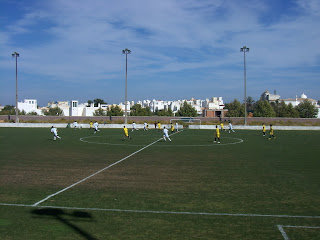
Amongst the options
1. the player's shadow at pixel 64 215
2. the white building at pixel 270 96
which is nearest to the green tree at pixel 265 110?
the white building at pixel 270 96

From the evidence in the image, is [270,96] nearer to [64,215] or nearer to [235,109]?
[235,109]

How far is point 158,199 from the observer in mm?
10555

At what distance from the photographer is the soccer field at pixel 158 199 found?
7.81 meters

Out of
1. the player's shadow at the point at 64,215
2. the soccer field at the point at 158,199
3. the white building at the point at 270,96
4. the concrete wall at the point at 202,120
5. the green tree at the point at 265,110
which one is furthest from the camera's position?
the white building at the point at 270,96

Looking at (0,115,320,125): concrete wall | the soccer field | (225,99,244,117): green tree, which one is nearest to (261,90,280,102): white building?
(225,99,244,117): green tree

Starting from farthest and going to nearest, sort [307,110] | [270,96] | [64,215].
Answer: [270,96]
[307,110]
[64,215]

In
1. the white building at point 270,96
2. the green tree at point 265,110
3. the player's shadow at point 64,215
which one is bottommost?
the player's shadow at point 64,215

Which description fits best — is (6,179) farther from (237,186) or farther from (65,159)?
(237,186)

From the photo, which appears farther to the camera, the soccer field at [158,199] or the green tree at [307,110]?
the green tree at [307,110]

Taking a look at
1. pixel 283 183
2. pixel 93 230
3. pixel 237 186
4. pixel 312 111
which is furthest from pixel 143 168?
pixel 312 111

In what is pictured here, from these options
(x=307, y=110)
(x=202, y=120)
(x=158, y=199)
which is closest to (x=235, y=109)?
(x=307, y=110)

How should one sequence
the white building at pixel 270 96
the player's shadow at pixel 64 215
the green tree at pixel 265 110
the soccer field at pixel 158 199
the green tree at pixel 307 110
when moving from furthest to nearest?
the white building at pixel 270 96
the green tree at pixel 307 110
the green tree at pixel 265 110
the player's shadow at pixel 64 215
the soccer field at pixel 158 199

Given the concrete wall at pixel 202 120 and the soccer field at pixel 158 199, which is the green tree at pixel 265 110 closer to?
the concrete wall at pixel 202 120

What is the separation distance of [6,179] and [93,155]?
26.6ft
